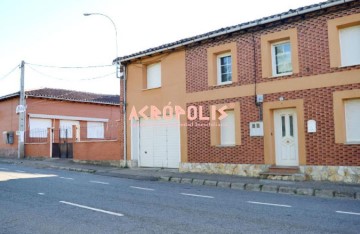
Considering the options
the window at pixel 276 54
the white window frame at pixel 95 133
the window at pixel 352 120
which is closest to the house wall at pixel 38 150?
the white window frame at pixel 95 133

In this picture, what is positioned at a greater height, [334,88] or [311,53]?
[311,53]

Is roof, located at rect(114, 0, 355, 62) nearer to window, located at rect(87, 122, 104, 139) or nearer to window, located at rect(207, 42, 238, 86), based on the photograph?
window, located at rect(207, 42, 238, 86)

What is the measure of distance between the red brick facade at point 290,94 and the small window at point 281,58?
511mm

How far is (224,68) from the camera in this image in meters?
15.8

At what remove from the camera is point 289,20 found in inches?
528

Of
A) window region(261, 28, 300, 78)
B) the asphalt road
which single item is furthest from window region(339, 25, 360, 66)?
the asphalt road

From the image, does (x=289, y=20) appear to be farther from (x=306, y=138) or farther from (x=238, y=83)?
(x=306, y=138)

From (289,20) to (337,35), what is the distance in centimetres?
188

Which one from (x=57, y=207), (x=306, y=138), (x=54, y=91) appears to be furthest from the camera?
(x=54, y=91)

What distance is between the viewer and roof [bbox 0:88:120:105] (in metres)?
29.1

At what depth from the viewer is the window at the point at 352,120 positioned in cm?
1203

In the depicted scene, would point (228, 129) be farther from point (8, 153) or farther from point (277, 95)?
point (8, 153)

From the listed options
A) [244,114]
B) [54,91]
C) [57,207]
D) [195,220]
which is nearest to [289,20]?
[244,114]

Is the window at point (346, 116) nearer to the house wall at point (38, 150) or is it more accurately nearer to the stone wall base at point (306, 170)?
the stone wall base at point (306, 170)
